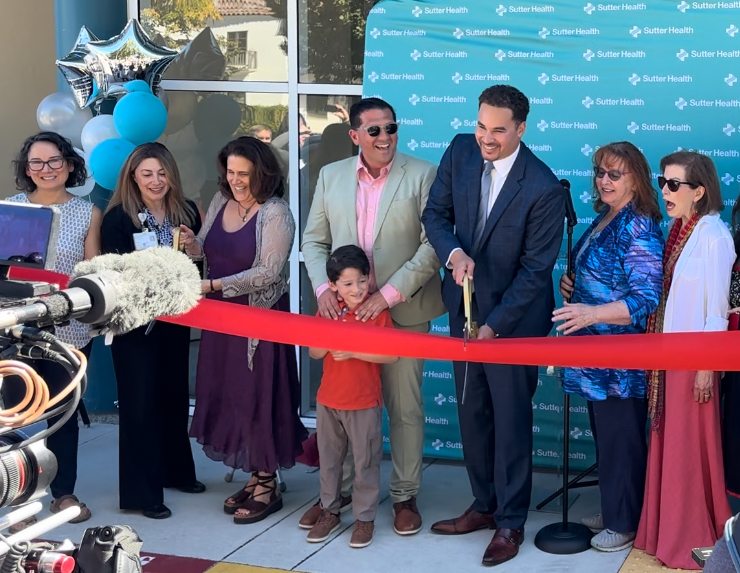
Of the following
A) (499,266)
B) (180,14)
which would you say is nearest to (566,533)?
(499,266)

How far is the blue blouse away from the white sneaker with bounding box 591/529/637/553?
706 millimetres

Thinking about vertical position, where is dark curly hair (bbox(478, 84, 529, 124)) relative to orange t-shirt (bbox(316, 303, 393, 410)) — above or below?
above

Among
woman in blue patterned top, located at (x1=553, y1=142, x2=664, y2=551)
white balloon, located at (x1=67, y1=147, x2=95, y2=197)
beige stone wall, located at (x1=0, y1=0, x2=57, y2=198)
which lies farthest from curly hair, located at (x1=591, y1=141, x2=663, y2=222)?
beige stone wall, located at (x1=0, y1=0, x2=57, y2=198)

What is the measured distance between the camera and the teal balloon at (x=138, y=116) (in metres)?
6.52

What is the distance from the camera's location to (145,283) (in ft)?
7.63

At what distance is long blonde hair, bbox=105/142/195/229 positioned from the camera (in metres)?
5.76

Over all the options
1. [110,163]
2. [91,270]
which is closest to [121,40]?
Answer: [110,163]

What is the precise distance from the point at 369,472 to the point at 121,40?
3.23m

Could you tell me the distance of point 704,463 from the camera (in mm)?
5023

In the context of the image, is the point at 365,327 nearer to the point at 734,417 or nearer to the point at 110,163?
the point at 734,417

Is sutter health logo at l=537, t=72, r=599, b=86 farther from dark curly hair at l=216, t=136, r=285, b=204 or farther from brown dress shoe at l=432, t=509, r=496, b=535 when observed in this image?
brown dress shoe at l=432, t=509, r=496, b=535

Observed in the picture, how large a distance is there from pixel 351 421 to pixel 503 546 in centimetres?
98

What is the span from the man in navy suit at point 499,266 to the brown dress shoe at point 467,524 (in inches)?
0.5

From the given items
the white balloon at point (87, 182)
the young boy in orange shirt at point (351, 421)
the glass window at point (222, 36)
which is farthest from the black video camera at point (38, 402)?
the glass window at point (222, 36)
